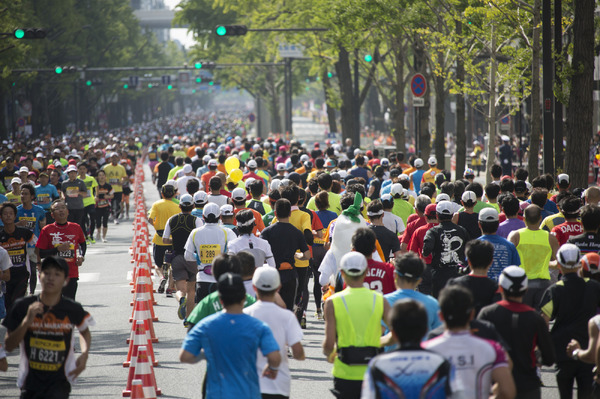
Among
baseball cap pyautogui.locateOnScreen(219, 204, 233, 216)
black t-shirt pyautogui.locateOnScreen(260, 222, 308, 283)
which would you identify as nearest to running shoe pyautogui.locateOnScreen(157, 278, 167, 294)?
baseball cap pyautogui.locateOnScreen(219, 204, 233, 216)

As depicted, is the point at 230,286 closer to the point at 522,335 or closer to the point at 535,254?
the point at 522,335

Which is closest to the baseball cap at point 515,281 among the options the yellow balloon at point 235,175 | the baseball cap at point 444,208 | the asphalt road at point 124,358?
the asphalt road at point 124,358

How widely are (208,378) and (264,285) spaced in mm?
763

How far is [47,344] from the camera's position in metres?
6.73

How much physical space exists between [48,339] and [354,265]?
2.12 meters

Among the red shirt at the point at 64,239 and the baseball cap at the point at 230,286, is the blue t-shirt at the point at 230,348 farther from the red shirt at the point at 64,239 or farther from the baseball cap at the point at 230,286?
the red shirt at the point at 64,239

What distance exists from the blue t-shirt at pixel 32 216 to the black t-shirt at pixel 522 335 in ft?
31.0

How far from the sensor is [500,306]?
632 centimetres

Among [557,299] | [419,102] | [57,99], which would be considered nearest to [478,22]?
[419,102]

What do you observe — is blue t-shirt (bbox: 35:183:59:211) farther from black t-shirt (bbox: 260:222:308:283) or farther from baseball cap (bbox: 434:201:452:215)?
baseball cap (bbox: 434:201:452:215)

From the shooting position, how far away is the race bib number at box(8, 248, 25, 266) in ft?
39.1

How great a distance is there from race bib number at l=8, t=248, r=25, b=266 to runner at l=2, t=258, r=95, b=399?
5.28m

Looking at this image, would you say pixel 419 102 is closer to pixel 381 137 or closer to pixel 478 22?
pixel 478 22

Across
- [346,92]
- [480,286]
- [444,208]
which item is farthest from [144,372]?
[346,92]
